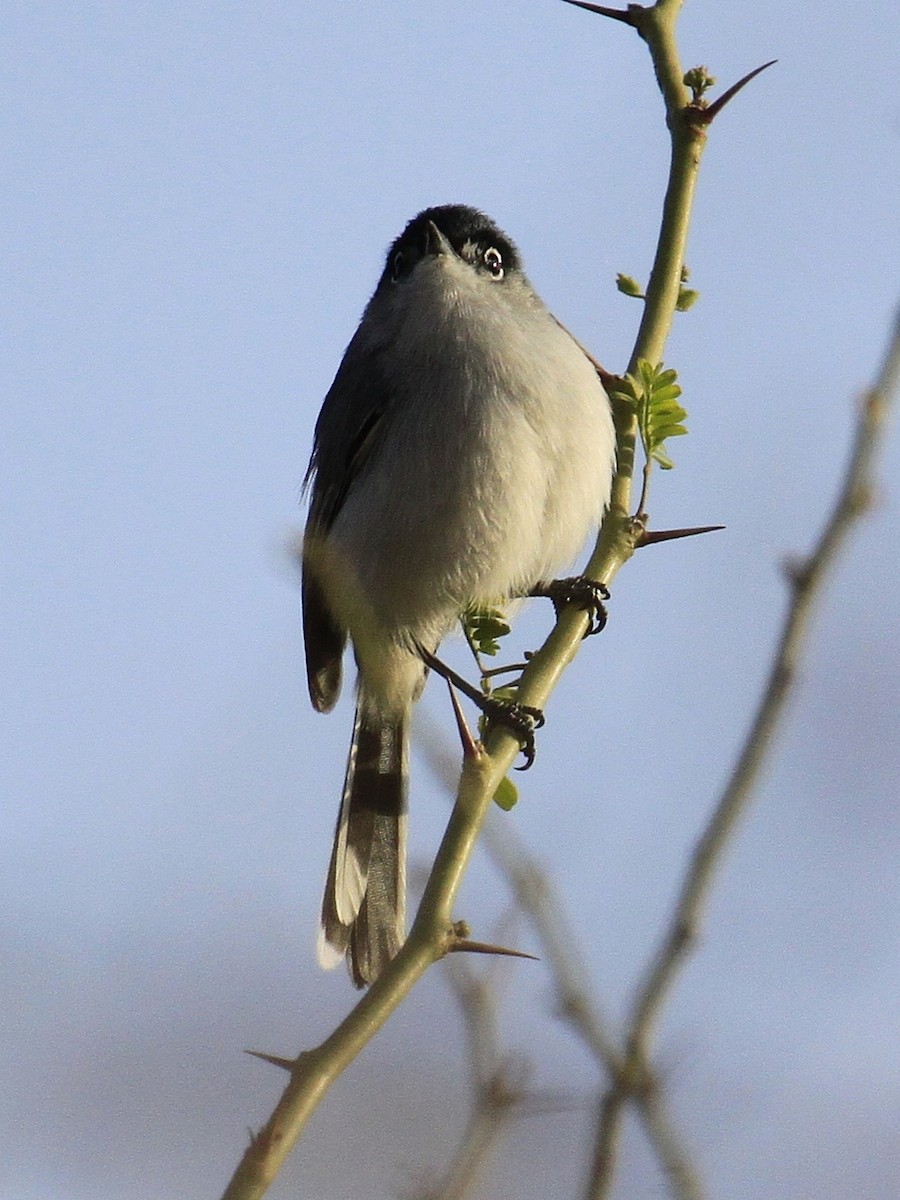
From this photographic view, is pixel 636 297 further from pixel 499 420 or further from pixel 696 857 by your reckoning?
pixel 696 857

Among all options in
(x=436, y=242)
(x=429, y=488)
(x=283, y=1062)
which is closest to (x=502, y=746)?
(x=283, y=1062)

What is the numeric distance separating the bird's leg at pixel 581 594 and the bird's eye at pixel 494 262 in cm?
109

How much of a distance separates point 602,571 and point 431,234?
7.32 feet

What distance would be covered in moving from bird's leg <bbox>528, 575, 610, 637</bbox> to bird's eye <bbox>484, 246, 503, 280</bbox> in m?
1.09

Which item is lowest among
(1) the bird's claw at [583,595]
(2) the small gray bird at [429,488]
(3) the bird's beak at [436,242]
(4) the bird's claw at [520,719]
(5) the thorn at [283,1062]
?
(5) the thorn at [283,1062]

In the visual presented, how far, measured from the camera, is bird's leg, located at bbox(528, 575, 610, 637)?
274 cm

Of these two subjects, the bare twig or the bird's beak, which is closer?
the bare twig

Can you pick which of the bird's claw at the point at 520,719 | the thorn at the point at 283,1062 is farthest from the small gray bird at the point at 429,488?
the thorn at the point at 283,1062

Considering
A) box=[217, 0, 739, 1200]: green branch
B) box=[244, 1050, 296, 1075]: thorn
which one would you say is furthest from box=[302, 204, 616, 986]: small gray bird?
box=[244, 1050, 296, 1075]: thorn

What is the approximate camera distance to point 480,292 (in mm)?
4566

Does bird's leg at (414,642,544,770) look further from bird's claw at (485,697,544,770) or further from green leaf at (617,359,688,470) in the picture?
green leaf at (617,359,688,470)

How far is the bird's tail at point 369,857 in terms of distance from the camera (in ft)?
13.4

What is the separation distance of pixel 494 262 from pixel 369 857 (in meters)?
1.89

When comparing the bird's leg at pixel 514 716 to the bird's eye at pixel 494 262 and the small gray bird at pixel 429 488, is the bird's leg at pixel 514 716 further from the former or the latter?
the bird's eye at pixel 494 262
